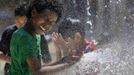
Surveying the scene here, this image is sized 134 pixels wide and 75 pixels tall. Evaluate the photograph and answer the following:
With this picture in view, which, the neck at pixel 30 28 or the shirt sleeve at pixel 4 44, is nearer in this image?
the neck at pixel 30 28

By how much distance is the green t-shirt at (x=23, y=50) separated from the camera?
2854 millimetres

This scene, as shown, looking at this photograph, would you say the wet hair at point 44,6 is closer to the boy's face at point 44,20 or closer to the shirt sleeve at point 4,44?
the boy's face at point 44,20

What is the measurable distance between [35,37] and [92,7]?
5061mm

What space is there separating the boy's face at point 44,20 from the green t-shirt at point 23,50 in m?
0.08

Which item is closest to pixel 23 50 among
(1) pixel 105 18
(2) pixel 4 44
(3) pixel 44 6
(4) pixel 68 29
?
(3) pixel 44 6

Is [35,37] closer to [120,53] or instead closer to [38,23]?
[38,23]

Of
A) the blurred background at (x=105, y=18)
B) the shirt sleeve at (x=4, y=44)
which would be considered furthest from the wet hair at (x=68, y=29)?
the shirt sleeve at (x=4, y=44)

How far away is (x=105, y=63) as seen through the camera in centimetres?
467

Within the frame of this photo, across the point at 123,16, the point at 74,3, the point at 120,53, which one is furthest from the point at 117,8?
the point at 120,53

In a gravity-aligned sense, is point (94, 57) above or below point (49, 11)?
below

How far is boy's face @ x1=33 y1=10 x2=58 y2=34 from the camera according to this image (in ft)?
9.49

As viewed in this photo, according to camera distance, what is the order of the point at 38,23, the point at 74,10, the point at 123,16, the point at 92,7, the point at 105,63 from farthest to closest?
the point at 92,7 < the point at 74,10 < the point at 123,16 < the point at 105,63 < the point at 38,23

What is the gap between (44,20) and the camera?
289 cm

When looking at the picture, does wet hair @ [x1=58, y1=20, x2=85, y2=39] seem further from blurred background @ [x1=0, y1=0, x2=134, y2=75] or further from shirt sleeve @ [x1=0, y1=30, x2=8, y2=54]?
shirt sleeve @ [x1=0, y1=30, x2=8, y2=54]
